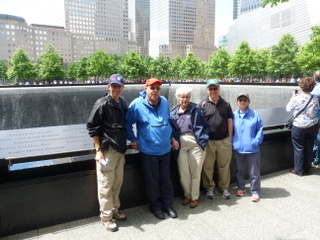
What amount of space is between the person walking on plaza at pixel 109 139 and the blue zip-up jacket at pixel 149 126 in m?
0.16

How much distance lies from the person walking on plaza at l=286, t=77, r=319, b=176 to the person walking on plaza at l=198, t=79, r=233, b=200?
157 cm

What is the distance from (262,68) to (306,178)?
52.9 metres

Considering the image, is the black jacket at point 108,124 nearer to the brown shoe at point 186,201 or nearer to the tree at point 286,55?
the brown shoe at point 186,201

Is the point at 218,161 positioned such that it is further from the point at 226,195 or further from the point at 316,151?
the point at 316,151

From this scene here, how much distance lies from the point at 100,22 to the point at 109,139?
145 meters

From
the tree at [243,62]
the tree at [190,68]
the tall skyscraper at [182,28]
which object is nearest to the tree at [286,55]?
the tree at [243,62]

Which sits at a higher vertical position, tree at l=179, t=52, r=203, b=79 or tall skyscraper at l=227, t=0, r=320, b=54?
tall skyscraper at l=227, t=0, r=320, b=54

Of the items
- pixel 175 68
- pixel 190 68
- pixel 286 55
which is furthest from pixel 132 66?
pixel 286 55

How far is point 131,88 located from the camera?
1429 cm

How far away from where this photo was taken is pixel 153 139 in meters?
3.05

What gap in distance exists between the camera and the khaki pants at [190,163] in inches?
134

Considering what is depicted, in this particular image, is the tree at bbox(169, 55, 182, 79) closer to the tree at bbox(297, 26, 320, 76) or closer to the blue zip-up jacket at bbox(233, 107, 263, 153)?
the tree at bbox(297, 26, 320, 76)

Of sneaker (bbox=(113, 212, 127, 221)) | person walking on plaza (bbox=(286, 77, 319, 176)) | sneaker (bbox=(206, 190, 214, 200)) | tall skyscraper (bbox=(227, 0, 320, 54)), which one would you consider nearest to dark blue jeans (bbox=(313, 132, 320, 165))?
person walking on plaza (bbox=(286, 77, 319, 176))

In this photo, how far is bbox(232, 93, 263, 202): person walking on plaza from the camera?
3.61 meters
